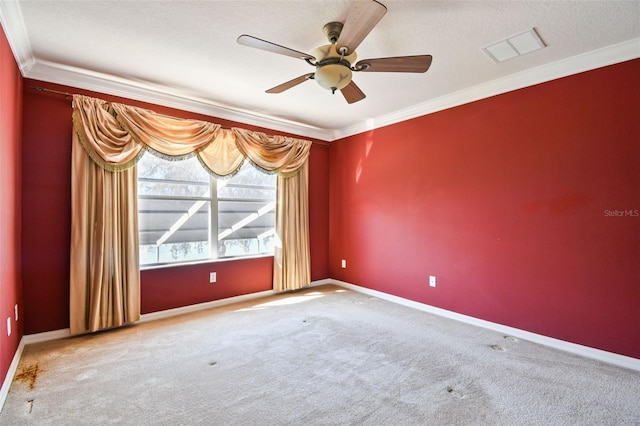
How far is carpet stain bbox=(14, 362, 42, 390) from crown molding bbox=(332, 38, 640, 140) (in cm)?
436

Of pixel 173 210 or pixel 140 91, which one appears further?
pixel 173 210

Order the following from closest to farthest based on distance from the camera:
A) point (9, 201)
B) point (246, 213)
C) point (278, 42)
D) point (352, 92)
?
point (9, 201) < point (278, 42) < point (352, 92) < point (246, 213)

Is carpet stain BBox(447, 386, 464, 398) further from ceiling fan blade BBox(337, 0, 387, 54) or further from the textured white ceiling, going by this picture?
the textured white ceiling

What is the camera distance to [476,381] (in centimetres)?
222

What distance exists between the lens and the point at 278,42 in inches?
95.7

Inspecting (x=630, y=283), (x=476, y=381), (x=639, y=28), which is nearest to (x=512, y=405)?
(x=476, y=381)

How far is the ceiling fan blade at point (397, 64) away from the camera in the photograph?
81.9 inches

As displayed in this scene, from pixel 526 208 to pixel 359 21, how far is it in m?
2.41

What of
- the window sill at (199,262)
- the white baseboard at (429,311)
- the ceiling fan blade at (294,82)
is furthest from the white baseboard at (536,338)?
the ceiling fan blade at (294,82)

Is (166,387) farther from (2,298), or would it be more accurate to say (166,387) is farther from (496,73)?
(496,73)

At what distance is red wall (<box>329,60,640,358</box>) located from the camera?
97.7 inches

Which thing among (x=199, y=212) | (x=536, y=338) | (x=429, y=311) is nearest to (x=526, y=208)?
(x=536, y=338)

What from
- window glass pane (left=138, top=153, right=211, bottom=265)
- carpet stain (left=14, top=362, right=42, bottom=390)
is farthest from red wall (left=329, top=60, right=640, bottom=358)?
carpet stain (left=14, top=362, right=42, bottom=390)

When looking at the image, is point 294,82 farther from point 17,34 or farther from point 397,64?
point 17,34
